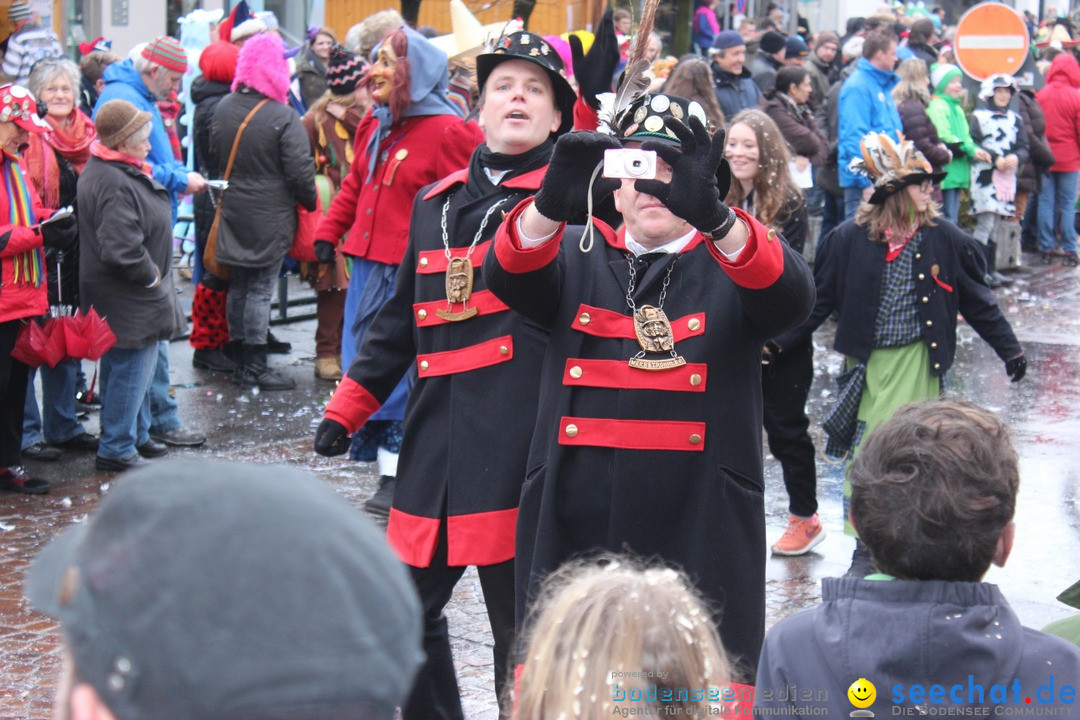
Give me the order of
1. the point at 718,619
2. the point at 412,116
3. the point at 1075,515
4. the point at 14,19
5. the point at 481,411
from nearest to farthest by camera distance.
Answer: the point at 718,619 < the point at 481,411 < the point at 412,116 < the point at 1075,515 < the point at 14,19

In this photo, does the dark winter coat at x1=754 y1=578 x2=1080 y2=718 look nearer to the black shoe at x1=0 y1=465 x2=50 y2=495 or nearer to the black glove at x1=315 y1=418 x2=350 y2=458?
the black glove at x1=315 y1=418 x2=350 y2=458

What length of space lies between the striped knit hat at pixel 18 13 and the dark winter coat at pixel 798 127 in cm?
583

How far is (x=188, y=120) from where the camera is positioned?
1073cm

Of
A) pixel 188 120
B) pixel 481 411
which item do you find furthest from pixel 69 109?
pixel 481 411

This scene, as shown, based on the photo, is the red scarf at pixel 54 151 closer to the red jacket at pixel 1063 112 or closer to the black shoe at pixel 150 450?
the black shoe at pixel 150 450

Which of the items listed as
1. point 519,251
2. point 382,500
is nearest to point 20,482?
point 382,500

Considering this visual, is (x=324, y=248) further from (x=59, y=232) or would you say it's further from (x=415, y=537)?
(x=415, y=537)

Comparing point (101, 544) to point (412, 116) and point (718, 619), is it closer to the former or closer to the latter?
point (718, 619)

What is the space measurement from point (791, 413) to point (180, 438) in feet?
11.4

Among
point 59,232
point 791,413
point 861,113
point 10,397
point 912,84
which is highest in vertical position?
point 912,84

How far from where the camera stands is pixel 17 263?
654 centimetres

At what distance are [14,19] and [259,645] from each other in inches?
419

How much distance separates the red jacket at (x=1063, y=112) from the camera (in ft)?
49.8

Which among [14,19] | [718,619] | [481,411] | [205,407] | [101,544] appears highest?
[14,19]
